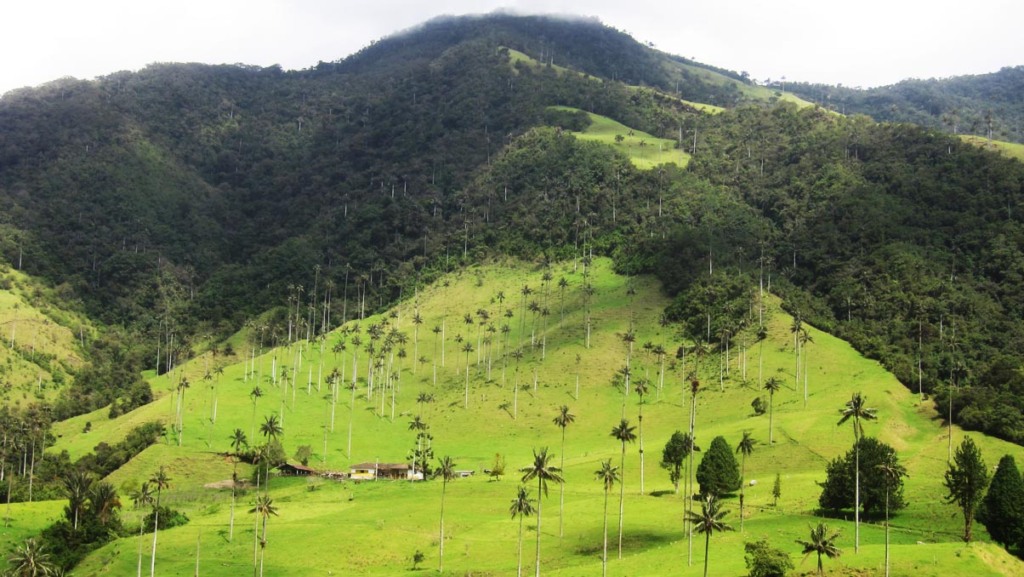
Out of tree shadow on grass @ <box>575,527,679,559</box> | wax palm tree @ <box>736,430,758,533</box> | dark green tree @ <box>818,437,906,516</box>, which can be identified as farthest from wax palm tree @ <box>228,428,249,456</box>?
dark green tree @ <box>818,437,906,516</box>

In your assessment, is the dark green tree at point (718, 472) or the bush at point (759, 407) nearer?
the dark green tree at point (718, 472)

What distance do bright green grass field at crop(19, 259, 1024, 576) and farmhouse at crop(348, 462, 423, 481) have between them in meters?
8.57

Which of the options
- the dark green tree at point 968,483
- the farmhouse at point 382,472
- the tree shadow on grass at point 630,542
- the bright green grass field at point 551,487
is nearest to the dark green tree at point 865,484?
the bright green grass field at point 551,487

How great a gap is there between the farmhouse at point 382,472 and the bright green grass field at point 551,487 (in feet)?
28.1

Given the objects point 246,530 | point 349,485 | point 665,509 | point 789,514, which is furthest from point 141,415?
point 789,514

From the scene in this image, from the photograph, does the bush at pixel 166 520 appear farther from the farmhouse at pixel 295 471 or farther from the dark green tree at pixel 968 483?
the dark green tree at pixel 968 483

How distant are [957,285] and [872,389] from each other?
6202 centimetres

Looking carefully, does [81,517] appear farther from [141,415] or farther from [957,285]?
[957,285]

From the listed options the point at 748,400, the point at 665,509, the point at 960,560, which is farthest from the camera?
the point at 748,400

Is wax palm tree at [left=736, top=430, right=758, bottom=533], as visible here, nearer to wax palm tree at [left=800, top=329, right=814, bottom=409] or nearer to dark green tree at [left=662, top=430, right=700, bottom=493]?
dark green tree at [left=662, top=430, right=700, bottom=493]

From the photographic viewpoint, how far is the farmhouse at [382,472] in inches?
5832

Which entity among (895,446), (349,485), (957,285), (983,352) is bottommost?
(349,485)

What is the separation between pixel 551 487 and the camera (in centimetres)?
12825

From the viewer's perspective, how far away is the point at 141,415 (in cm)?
17462
